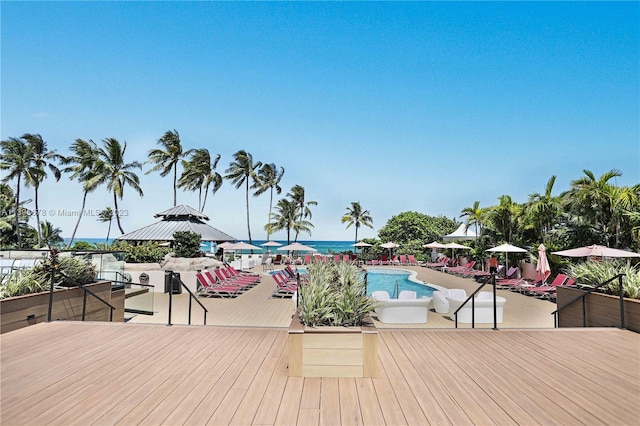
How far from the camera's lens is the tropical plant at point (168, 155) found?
32.2 m

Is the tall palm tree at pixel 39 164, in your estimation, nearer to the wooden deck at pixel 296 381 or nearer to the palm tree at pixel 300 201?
the palm tree at pixel 300 201

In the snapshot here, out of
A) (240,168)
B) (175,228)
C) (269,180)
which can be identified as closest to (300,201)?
(269,180)

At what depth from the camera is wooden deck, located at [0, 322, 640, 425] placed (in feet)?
9.62

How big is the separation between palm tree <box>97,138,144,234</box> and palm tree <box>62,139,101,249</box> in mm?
547

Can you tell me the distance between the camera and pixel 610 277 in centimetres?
628

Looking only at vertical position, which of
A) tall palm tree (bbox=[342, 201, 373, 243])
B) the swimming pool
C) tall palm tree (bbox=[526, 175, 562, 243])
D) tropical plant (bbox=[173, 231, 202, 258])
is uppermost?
tall palm tree (bbox=[342, 201, 373, 243])

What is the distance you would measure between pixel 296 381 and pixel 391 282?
1541 cm

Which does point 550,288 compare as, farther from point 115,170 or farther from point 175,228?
point 115,170

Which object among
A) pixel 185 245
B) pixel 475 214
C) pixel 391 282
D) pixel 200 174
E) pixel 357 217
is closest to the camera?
pixel 185 245

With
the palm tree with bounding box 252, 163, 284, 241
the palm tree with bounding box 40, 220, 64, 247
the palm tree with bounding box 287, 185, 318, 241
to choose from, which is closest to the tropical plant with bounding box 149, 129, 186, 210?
the palm tree with bounding box 252, 163, 284, 241

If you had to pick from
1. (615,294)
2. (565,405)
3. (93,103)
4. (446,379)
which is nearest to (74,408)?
(446,379)

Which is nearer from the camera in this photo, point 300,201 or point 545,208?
point 545,208

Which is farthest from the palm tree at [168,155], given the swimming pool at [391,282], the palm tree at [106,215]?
the palm tree at [106,215]

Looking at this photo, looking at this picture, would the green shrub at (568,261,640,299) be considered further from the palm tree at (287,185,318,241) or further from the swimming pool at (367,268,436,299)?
the palm tree at (287,185,318,241)
